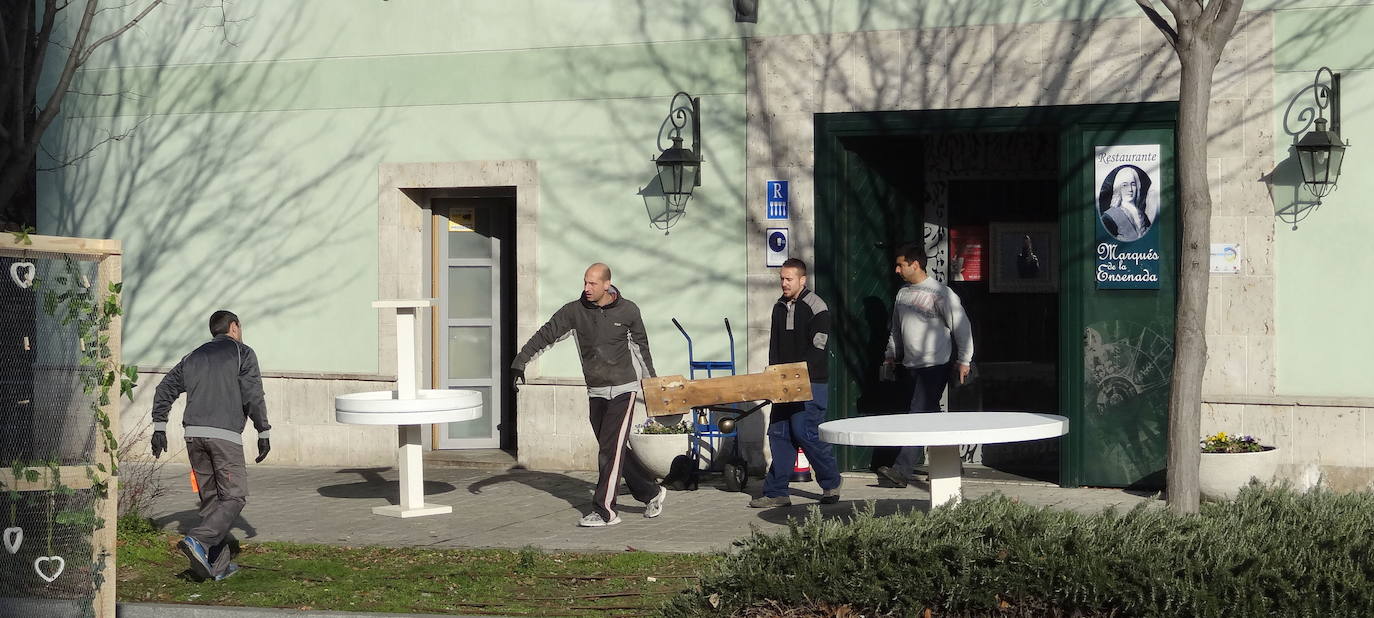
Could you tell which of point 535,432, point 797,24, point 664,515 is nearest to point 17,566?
point 664,515

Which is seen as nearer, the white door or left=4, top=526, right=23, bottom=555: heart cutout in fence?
left=4, top=526, right=23, bottom=555: heart cutout in fence

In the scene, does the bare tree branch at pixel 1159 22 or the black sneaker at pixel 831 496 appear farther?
the black sneaker at pixel 831 496

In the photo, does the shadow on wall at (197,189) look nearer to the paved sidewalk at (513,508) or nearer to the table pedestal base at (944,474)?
the paved sidewalk at (513,508)

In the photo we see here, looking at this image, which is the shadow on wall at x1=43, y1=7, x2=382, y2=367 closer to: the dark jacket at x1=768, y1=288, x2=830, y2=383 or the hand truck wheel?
the hand truck wheel

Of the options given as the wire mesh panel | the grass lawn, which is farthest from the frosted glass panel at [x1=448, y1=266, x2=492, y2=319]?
the wire mesh panel

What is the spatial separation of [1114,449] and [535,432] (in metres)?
4.71

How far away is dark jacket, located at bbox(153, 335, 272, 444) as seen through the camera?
9359 mm

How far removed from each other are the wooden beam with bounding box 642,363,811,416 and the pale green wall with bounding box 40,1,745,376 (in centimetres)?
256

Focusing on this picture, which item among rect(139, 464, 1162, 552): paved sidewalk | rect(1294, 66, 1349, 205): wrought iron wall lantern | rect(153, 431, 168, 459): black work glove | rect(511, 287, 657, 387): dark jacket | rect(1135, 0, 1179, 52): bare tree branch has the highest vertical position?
rect(1135, 0, 1179, 52): bare tree branch

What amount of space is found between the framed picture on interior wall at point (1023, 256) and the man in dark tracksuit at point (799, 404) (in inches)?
119

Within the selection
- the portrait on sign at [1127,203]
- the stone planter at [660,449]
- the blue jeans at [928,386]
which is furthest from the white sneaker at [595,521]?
the portrait on sign at [1127,203]

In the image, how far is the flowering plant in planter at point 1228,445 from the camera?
467 inches

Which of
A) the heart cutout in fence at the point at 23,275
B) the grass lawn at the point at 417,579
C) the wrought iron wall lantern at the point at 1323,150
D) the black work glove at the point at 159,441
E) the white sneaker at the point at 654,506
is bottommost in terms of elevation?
the grass lawn at the point at 417,579

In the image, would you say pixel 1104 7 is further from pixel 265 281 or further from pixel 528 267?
pixel 265 281
